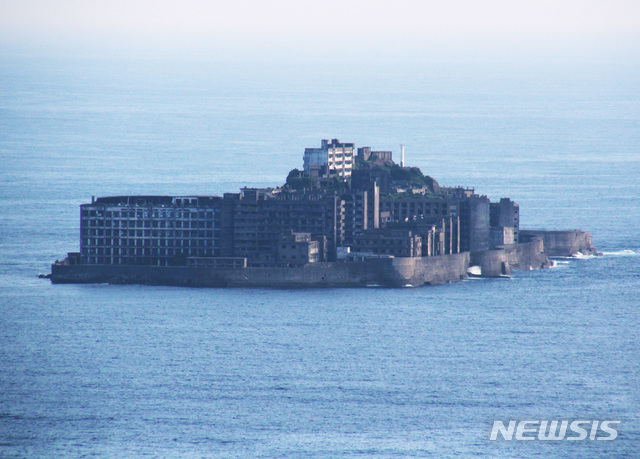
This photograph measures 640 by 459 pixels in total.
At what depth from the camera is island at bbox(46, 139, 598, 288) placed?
105 metres

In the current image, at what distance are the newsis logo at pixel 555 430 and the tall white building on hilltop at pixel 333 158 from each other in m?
59.6

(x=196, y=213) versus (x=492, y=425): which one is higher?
(x=196, y=213)

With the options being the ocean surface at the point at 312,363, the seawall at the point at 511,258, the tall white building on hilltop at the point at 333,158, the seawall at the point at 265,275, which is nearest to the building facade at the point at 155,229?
the seawall at the point at 265,275

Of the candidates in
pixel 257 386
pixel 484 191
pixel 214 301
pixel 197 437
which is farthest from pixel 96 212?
pixel 484 191

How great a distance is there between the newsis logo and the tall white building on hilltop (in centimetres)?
5963

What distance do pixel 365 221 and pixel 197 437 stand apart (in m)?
43.4

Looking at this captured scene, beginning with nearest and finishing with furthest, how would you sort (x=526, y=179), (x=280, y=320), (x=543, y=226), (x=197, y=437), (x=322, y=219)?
(x=197, y=437) → (x=280, y=320) → (x=322, y=219) → (x=543, y=226) → (x=526, y=179)

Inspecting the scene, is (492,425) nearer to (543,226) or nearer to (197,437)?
(197,437)

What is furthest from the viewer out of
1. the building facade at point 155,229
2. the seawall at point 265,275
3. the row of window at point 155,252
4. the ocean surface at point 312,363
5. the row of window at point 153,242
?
the building facade at point 155,229

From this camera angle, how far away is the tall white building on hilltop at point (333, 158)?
131 metres

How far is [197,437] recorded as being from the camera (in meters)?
69.1

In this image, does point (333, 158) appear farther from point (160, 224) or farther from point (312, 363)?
point (312, 363)

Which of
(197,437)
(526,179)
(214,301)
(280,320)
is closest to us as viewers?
(197,437)

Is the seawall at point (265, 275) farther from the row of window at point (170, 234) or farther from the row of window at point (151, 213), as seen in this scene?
the row of window at point (151, 213)
